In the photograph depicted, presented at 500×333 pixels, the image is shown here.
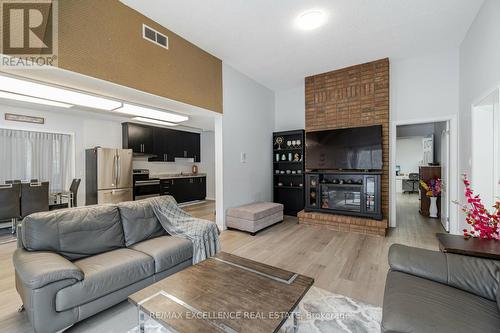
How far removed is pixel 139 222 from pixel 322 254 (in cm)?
248

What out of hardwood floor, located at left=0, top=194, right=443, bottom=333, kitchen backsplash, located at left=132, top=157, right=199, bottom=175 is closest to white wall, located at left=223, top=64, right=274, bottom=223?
hardwood floor, located at left=0, top=194, right=443, bottom=333

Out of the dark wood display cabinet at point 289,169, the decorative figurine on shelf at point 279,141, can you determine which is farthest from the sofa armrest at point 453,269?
the decorative figurine on shelf at point 279,141

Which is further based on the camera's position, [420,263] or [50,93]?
[50,93]

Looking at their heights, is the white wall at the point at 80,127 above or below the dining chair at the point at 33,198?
above

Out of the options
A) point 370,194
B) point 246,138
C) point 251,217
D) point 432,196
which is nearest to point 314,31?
point 246,138

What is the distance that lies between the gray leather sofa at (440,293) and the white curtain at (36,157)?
6.86 meters

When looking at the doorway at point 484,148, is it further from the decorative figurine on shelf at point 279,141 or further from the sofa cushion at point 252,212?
the decorative figurine on shelf at point 279,141

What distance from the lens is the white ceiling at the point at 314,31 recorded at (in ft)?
8.97

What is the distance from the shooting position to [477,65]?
2.96 m

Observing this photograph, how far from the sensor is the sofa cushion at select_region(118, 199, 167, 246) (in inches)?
97.9

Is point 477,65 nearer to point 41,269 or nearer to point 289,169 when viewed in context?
point 289,169

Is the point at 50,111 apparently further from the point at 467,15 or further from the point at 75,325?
the point at 467,15

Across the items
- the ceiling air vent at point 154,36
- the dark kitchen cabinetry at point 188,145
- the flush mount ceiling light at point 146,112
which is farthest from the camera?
the dark kitchen cabinetry at point 188,145

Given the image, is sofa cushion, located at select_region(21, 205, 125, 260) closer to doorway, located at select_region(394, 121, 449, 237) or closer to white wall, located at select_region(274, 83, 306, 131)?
white wall, located at select_region(274, 83, 306, 131)
